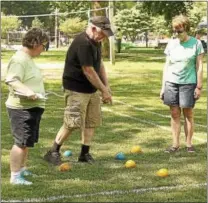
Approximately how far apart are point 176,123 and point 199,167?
1.11m

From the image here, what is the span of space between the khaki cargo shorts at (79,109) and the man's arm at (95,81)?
0.25 metres

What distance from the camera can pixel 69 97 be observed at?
21.1 ft

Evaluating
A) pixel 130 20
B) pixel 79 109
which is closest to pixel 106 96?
pixel 79 109

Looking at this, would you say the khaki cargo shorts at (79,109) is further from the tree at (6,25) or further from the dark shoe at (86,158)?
the tree at (6,25)

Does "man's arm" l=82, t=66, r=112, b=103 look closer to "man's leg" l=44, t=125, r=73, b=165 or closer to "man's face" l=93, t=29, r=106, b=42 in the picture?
"man's face" l=93, t=29, r=106, b=42

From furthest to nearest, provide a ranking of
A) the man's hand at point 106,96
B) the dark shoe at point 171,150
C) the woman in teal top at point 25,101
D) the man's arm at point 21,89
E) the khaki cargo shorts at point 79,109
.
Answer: the dark shoe at point 171,150 → the khaki cargo shorts at point 79,109 → the man's hand at point 106,96 → the woman in teal top at point 25,101 → the man's arm at point 21,89

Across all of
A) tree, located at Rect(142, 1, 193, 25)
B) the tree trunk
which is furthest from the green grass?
tree, located at Rect(142, 1, 193, 25)

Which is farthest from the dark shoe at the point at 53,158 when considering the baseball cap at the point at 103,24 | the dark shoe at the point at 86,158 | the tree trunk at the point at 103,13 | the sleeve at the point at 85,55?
the tree trunk at the point at 103,13

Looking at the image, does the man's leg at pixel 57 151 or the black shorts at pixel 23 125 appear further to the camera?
the man's leg at pixel 57 151

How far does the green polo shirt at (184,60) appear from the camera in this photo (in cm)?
696

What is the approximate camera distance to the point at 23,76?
212 inches

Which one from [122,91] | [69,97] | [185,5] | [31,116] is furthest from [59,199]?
[185,5]

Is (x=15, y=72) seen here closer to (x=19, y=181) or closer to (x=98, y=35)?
(x=19, y=181)

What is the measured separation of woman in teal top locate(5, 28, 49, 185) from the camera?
539 cm
